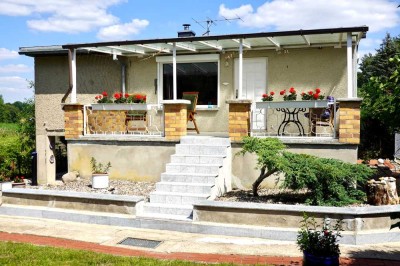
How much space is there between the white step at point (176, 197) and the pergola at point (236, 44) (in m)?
2.97

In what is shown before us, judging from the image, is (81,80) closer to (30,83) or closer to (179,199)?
(30,83)

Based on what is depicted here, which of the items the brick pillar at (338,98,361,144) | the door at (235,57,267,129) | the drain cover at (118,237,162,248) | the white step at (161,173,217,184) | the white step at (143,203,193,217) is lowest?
the drain cover at (118,237,162,248)

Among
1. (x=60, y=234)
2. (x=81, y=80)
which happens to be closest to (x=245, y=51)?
(x=81, y=80)

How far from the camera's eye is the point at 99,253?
631 centimetres

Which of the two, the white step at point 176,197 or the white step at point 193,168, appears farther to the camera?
the white step at point 193,168

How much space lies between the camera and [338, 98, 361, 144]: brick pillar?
9211mm

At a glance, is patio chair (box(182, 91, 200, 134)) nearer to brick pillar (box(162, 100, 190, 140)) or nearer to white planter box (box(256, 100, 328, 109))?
brick pillar (box(162, 100, 190, 140))

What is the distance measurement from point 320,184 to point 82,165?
6417 mm

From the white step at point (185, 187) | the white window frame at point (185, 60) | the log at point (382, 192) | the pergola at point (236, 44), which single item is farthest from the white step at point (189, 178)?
the white window frame at point (185, 60)

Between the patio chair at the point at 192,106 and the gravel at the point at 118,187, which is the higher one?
the patio chair at the point at 192,106

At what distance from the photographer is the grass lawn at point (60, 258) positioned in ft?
19.2

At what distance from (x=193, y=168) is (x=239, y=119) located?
5.59ft

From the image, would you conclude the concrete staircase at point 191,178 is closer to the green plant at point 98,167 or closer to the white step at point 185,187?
the white step at point 185,187

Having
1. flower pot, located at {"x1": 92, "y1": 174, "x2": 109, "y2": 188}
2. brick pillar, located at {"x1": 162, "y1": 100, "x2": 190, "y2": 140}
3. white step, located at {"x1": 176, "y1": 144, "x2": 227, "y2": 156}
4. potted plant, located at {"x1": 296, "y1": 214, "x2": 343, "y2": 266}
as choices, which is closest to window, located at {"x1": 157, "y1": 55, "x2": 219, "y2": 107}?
brick pillar, located at {"x1": 162, "y1": 100, "x2": 190, "y2": 140}
